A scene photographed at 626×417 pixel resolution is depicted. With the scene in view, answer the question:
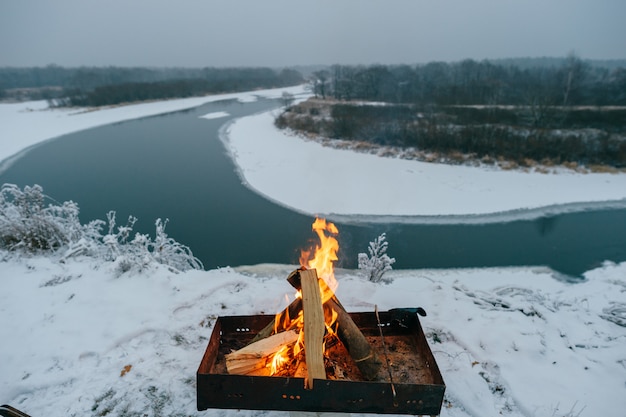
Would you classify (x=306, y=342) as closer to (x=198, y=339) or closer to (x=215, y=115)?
(x=198, y=339)

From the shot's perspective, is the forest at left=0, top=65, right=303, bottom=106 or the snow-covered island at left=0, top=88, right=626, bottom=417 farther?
the forest at left=0, top=65, right=303, bottom=106

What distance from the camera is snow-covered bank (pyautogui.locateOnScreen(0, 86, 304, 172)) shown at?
29.7m

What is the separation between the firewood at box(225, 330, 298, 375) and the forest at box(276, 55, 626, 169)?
2317 centimetres

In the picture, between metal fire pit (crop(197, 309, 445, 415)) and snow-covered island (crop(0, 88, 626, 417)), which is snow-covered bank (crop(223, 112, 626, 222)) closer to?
snow-covered island (crop(0, 88, 626, 417))

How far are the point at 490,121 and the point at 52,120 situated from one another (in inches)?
1849

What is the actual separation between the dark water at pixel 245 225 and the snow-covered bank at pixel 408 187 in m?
Result: 1.24

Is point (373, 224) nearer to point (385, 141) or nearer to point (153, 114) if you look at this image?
point (385, 141)

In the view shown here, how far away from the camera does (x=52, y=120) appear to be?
4172 cm

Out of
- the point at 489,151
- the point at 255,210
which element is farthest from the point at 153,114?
the point at 489,151

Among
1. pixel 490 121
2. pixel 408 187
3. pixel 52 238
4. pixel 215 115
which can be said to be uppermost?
pixel 52 238

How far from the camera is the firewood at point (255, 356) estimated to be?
3.23 m

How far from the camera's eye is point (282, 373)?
3309 mm

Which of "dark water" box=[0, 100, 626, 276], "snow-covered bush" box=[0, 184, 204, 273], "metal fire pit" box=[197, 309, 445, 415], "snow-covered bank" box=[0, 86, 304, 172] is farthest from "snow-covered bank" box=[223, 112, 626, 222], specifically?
"snow-covered bank" box=[0, 86, 304, 172]

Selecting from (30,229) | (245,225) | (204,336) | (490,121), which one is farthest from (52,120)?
(204,336)
